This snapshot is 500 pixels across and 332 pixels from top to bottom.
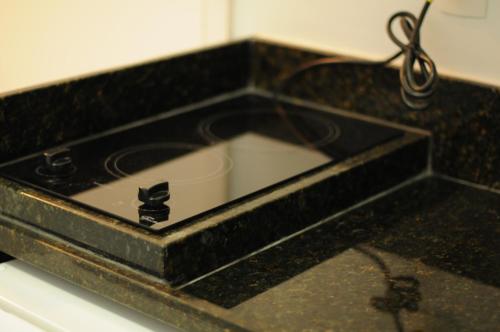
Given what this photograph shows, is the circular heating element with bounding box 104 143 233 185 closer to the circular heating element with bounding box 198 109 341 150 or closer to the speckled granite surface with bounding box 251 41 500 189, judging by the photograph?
the circular heating element with bounding box 198 109 341 150

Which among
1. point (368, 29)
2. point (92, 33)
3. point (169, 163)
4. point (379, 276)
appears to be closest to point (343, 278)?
point (379, 276)

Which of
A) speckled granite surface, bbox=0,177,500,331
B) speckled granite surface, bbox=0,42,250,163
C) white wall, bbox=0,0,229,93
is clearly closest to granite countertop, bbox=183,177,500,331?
speckled granite surface, bbox=0,177,500,331

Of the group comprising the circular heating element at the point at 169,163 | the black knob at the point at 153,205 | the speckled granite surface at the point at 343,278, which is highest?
the black knob at the point at 153,205

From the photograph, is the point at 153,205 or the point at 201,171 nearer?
the point at 153,205

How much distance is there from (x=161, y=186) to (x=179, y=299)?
19cm

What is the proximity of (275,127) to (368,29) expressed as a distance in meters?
0.23

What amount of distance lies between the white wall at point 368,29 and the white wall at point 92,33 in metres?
0.09

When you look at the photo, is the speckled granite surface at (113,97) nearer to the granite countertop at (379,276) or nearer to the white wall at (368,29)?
the white wall at (368,29)

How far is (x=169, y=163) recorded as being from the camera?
1.35 m

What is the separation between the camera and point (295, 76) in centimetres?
165

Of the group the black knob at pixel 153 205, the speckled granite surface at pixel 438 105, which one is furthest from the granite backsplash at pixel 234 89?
the black knob at pixel 153 205

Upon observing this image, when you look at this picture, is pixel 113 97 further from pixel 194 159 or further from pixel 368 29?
pixel 368 29

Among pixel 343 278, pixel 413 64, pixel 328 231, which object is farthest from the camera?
pixel 413 64

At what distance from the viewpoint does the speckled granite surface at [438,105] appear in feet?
4.56
